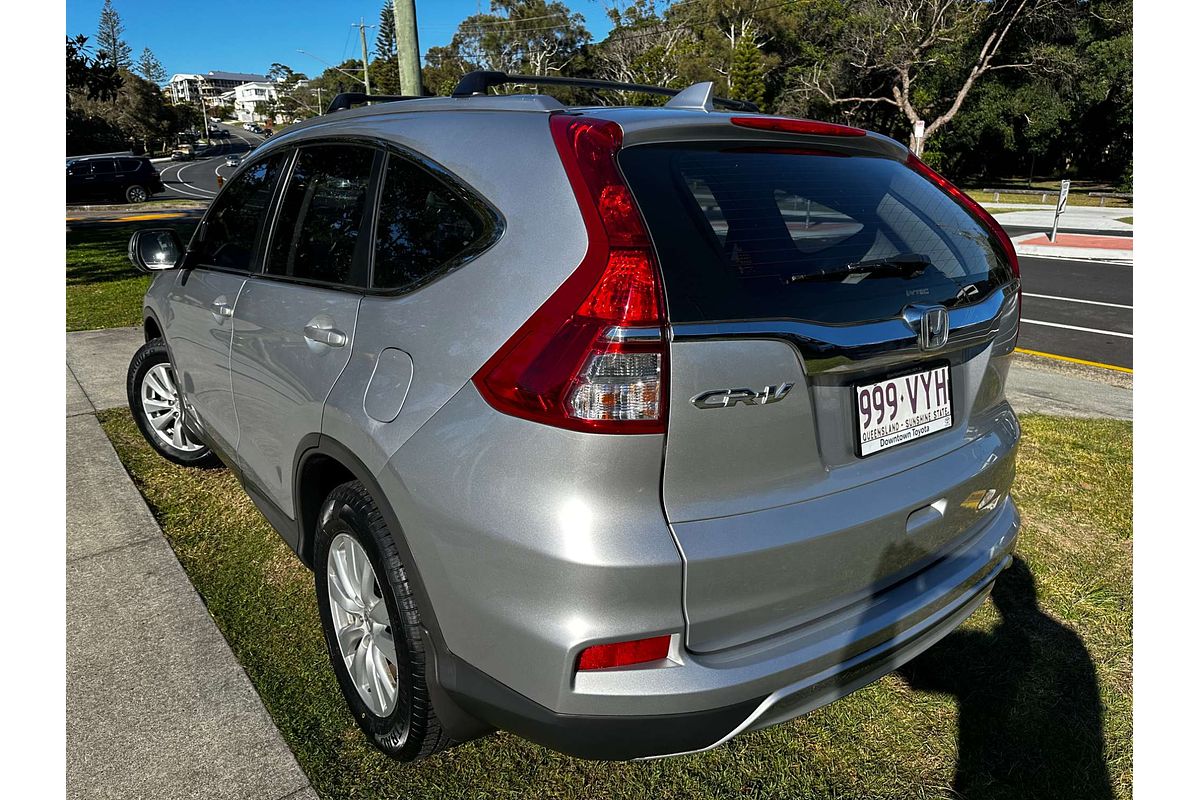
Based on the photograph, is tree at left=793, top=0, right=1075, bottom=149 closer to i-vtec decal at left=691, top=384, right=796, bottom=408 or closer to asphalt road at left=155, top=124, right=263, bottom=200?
asphalt road at left=155, top=124, right=263, bottom=200

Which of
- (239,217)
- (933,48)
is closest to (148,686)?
(239,217)

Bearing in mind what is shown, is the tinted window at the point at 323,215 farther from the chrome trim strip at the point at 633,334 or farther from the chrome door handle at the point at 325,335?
the chrome trim strip at the point at 633,334

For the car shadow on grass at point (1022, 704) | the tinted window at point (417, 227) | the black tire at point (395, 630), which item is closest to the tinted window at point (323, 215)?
the tinted window at point (417, 227)

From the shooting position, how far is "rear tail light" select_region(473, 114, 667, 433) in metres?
1.66

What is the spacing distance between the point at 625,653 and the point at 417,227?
3.87 ft

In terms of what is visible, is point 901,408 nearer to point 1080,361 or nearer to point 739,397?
point 739,397

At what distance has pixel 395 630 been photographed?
2.09m

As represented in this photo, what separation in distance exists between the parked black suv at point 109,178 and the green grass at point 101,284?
49.9ft

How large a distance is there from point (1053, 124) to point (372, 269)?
4413cm

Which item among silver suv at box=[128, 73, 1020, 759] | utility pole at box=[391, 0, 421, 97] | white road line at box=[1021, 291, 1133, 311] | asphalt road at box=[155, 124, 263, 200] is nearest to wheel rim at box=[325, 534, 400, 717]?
silver suv at box=[128, 73, 1020, 759]

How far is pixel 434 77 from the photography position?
83250mm

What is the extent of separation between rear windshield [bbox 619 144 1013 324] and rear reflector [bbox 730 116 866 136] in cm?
6
